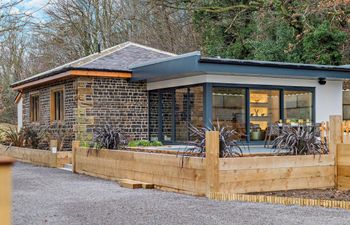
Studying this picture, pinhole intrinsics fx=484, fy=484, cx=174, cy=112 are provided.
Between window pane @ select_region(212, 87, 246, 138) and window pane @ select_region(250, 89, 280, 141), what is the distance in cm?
29

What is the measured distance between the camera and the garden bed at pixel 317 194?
7.56 metres

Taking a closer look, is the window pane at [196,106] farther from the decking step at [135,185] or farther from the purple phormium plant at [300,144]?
the purple phormium plant at [300,144]

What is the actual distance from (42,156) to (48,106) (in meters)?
3.01

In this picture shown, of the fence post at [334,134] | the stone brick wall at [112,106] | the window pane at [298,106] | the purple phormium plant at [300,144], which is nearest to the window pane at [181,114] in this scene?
the stone brick wall at [112,106]

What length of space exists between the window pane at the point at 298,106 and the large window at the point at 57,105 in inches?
295

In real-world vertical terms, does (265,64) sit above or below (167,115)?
above

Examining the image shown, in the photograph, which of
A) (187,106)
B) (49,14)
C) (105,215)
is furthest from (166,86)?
(49,14)

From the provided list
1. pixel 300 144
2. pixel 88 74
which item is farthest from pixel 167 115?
pixel 300 144

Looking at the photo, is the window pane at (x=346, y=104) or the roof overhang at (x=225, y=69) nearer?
the roof overhang at (x=225, y=69)

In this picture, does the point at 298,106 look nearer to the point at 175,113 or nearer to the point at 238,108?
the point at 238,108

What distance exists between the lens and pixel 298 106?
14.5 metres

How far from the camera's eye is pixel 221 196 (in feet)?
25.2

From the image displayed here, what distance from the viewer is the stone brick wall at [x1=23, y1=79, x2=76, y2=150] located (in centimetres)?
1541

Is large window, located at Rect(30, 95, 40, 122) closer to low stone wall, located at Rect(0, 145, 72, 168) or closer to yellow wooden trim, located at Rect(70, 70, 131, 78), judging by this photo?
low stone wall, located at Rect(0, 145, 72, 168)
